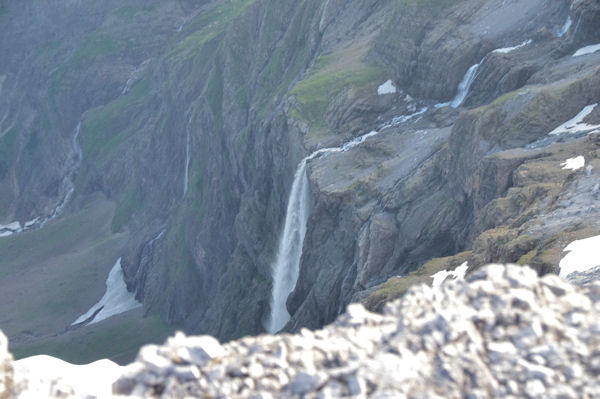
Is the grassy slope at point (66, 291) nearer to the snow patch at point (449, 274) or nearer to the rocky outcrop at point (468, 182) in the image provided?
the rocky outcrop at point (468, 182)

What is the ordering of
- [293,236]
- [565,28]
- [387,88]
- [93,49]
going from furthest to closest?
[93,49], [387,88], [293,236], [565,28]

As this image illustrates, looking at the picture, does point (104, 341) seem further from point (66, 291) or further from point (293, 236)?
point (293, 236)

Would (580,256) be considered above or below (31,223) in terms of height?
above

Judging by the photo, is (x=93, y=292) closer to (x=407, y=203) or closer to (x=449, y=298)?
(x=407, y=203)

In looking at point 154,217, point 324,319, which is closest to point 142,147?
point 154,217

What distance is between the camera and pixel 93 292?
131000 millimetres

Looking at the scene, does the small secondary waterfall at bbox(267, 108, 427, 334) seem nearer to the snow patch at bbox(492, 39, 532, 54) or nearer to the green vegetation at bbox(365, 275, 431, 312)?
the snow patch at bbox(492, 39, 532, 54)

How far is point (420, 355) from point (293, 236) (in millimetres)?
60093

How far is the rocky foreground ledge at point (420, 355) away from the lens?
13.9 metres

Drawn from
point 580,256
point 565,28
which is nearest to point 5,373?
point 580,256

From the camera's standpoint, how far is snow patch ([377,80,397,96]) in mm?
77000

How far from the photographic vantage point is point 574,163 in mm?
42250

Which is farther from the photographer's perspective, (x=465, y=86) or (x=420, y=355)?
(x=465, y=86)

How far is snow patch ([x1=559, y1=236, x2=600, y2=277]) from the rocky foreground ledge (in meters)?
12.4
